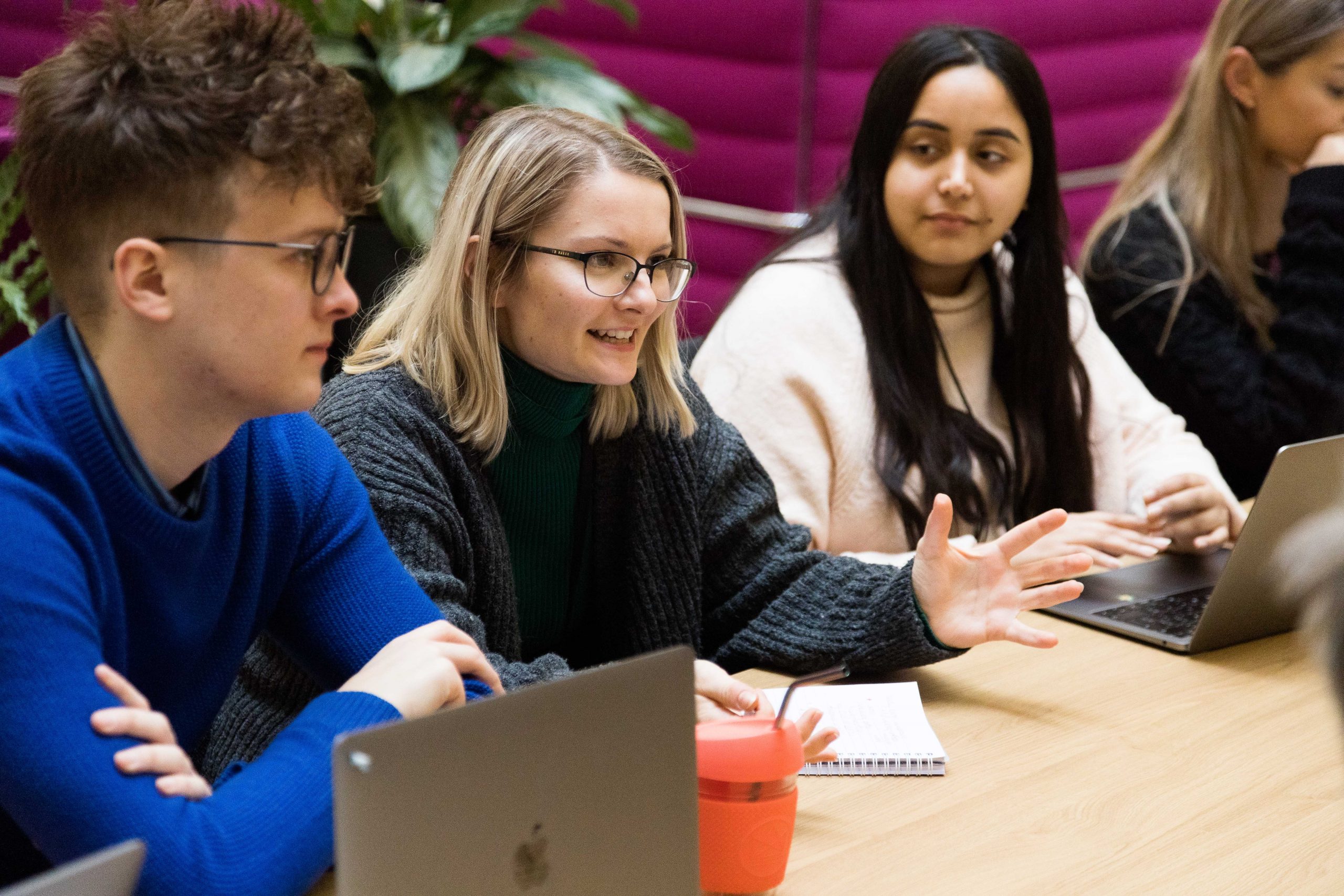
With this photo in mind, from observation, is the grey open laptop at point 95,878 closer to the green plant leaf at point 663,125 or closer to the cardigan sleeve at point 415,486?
the cardigan sleeve at point 415,486

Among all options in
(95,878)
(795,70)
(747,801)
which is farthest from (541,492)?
(795,70)

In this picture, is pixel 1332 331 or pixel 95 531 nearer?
pixel 95 531

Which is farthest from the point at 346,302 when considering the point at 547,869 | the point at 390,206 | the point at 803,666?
the point at 390,206

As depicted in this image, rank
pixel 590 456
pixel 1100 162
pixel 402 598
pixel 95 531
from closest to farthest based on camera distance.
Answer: pixel 95 531 < pixel 402 598 < pixel 590 456 < pixel 1100 162

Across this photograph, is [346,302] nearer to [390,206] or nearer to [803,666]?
[803,666]

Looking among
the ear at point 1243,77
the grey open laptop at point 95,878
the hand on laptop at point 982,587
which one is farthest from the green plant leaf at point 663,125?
the grey open laptop at point 95,878

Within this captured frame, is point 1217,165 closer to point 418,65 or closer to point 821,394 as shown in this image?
Answer: point 821,394

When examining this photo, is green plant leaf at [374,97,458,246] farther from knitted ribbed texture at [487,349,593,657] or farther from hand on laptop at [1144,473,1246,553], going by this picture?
hand on laptop at [1144,473,1246,553]

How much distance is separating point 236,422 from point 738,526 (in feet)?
2.43

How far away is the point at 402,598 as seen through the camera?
126 centimetres

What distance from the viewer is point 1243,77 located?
261 cm

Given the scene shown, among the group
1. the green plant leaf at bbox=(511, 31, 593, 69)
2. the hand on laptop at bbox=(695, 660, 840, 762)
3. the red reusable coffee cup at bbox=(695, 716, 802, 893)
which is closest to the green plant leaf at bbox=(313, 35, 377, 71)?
the green plant leaf at bbox=(511, 31, 593, 69)

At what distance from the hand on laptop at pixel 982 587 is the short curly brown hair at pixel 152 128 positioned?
0.76 meters

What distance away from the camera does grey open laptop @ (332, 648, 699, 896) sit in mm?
763
